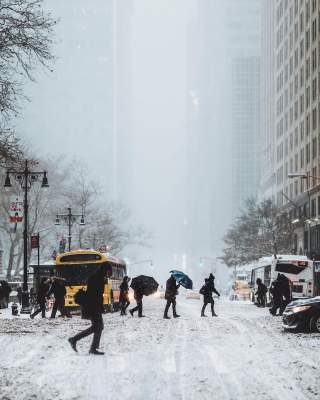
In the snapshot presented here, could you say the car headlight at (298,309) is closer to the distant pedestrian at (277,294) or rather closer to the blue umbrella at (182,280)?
the blue umbrella at (182,280)

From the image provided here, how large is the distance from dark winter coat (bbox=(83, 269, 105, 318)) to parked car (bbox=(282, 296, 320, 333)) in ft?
29.1

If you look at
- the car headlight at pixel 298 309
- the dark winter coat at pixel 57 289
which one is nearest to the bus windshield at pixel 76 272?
the dark winter coat at pixel 57 289

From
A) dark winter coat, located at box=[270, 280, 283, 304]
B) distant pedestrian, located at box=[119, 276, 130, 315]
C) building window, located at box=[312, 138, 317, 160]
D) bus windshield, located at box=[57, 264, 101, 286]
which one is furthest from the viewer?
Answer: building window, located at box=[312, 138, 317, 160]

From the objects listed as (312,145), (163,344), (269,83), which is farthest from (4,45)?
(269,83)

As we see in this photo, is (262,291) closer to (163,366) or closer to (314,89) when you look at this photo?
(163,366)

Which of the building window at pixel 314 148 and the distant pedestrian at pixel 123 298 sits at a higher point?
the building window at pixel 314 148

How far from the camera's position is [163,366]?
44.9 feet

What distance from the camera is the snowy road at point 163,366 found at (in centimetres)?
1071

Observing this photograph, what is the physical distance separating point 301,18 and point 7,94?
258 feet

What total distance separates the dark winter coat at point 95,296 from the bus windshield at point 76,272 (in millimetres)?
20954

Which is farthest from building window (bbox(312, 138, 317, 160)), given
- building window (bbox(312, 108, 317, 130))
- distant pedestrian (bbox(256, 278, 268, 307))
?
distant pedestrian (bbox(256, 278, 268, 307))

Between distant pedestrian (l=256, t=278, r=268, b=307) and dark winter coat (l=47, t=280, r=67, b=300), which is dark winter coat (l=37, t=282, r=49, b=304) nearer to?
dark winter coat (l=47, t=280, r=67, b=300)

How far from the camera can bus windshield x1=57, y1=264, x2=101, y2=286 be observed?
36.2 metres

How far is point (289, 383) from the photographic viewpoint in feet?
38.2
